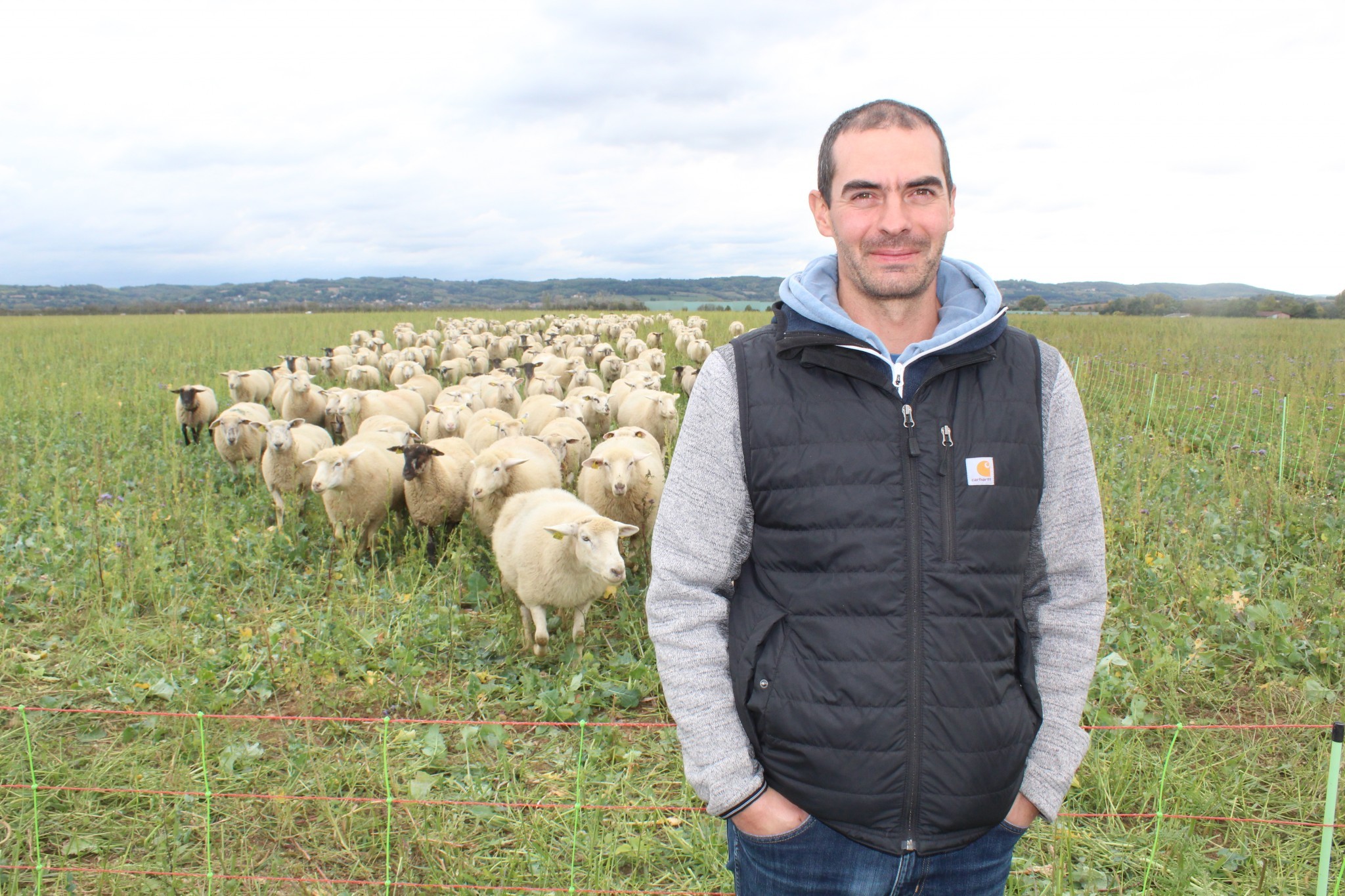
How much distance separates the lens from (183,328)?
33.4 meters

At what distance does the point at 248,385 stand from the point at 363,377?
2.49 meters

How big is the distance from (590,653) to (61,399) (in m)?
13.4

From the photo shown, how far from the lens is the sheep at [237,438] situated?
9.53m

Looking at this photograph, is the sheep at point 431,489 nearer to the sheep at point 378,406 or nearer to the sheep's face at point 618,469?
the sheep's face at point 618,469

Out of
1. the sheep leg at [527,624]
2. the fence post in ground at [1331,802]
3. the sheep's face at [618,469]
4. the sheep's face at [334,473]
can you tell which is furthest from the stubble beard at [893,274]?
the sheep's face at [334,473]

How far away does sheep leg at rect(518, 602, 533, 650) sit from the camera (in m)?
5.53

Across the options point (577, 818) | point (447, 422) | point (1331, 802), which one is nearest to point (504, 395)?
point (447, 422)

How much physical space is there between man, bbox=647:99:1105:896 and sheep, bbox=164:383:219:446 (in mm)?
12036

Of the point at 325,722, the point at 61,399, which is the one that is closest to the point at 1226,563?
the point at 325,722

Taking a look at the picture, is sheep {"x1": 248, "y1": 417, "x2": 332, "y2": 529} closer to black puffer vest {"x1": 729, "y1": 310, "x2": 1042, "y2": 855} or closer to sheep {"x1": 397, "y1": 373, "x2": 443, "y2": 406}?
sheep {"x1": 397, "y1": 373, "x2": 443, "y2": 406}

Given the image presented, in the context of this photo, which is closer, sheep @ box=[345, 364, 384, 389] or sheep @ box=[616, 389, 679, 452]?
sheep @ box=[616, 389, 679, 452]

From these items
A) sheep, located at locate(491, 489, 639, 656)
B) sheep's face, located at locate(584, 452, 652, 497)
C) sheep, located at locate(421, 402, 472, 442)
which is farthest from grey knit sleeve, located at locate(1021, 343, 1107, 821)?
sheep, located at locate(421, 402, 472, 442)

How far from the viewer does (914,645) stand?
5.55 feet

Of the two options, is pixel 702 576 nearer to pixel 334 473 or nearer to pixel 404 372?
pixel 334 473
